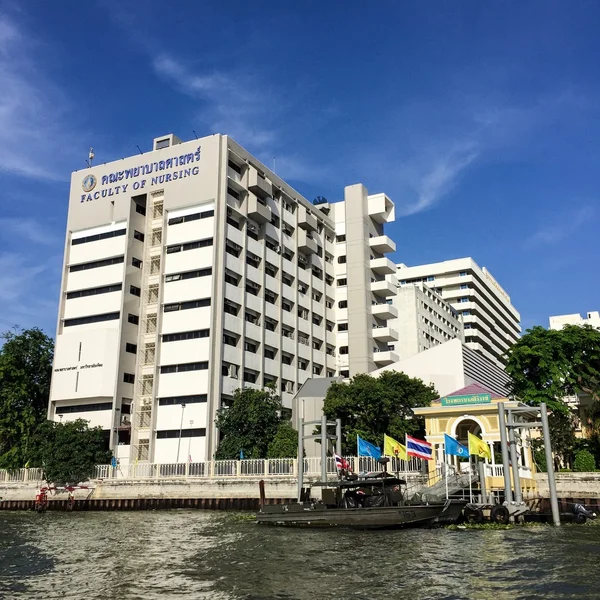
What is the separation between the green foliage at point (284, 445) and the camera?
5169cm

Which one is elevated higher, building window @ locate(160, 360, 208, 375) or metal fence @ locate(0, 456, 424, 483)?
building window @ locate(160, 360, 208, 375)

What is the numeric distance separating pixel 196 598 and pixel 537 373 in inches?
1743

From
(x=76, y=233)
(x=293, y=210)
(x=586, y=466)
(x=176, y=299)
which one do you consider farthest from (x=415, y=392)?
(x=76, y=233)

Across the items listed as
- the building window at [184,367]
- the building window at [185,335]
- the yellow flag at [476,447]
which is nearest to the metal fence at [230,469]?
the yellow flag at [476,447]

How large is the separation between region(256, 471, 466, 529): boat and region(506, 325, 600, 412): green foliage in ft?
78.5

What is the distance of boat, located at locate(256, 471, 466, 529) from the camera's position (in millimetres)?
30438

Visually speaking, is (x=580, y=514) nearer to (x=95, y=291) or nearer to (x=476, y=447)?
(x=476, y=447)

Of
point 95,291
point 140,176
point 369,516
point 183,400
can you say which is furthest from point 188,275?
point 369,516

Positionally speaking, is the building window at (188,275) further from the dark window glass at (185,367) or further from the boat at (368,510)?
the boat at (368,510)

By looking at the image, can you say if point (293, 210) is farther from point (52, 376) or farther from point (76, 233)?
point (52, 376)

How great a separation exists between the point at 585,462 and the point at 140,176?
52538 mm

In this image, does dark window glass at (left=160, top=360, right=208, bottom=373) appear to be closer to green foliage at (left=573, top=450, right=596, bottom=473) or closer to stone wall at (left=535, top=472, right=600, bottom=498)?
stone wall at (left=535, top=472, right=600, bottom=498)

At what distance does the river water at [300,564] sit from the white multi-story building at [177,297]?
32426mm

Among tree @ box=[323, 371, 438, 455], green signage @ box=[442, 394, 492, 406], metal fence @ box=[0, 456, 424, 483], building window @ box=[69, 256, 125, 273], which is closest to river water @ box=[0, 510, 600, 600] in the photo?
green signage @ box=[442, 394, 492, 406]
